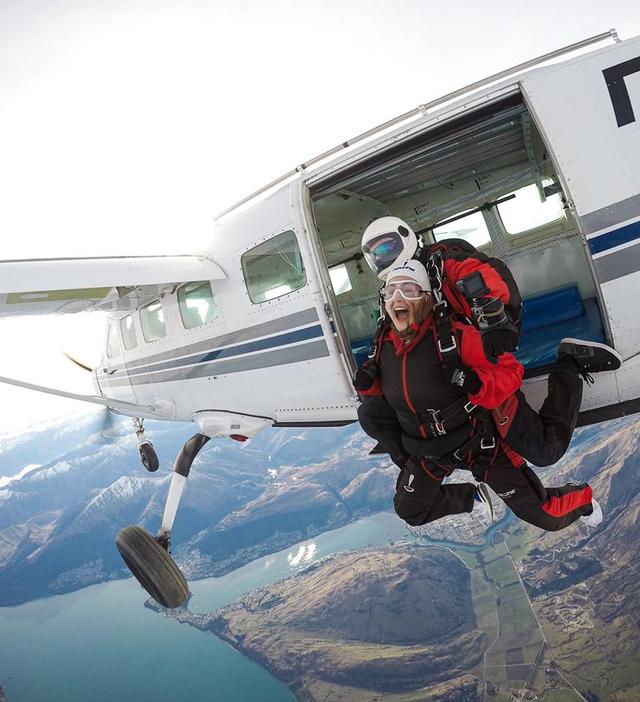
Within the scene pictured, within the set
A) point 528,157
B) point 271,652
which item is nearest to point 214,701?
point 271,652

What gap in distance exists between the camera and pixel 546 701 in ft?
152

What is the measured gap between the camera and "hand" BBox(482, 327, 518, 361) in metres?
2.54

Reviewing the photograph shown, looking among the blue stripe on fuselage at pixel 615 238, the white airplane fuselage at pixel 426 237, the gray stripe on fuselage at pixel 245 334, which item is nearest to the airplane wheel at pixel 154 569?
the white airplane fuselage at pixel 426 237

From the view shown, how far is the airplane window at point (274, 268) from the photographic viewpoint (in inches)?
164

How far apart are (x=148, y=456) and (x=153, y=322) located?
14.8 ft

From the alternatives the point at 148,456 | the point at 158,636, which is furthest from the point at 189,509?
the point at 148,456

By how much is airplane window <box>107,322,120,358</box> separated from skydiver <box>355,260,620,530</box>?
223 inches

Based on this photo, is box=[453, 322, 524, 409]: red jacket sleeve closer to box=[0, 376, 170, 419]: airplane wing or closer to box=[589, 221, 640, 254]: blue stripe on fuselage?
box=[589, 221, 640, 254]: blue stripe on fuselage

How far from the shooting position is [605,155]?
113 inches

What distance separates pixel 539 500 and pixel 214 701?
8041cm

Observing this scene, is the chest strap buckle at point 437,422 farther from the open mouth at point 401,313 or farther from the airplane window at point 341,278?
the airplane window at point 341,278

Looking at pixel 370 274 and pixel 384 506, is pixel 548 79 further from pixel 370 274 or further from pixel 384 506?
pixel 384 506

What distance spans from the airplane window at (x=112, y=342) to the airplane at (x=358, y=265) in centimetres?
8

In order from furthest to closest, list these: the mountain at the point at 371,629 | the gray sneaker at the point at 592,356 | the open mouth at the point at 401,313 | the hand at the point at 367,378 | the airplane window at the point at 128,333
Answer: the mountain at the point at 371,629 < the airplane window at the point at 128,333 < the hand at the point at 367,378 < the gray sneaker at the point at 592,356 < the open mouth at the point at 401,313
